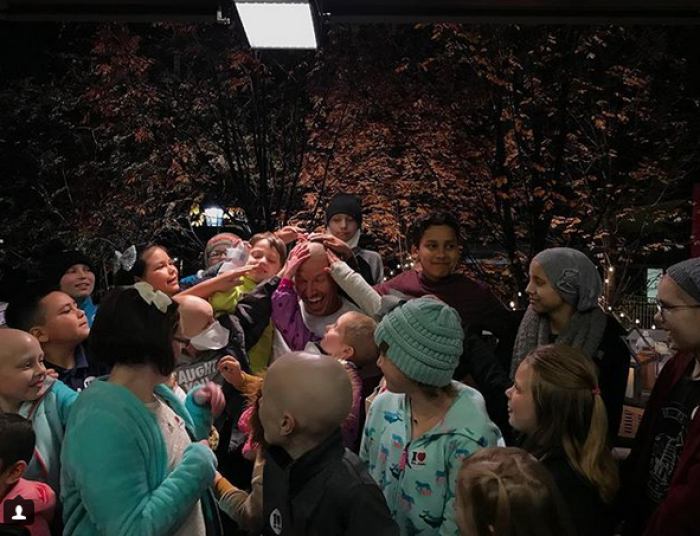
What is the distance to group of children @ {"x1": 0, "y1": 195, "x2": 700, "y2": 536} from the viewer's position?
2.33m

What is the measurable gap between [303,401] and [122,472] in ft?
2.09

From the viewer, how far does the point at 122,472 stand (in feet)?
7.59

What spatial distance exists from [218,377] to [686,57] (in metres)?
11.2

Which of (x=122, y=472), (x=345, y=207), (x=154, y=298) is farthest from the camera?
(x=345, y=207)

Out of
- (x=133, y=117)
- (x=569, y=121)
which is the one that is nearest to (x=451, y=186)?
(x=569, y=121)

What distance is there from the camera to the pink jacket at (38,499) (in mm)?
2943

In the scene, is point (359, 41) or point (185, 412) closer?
point (185, 412)

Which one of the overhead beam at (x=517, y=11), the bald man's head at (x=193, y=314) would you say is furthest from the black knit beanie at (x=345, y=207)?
the bald man's head at (x=193, y=314)

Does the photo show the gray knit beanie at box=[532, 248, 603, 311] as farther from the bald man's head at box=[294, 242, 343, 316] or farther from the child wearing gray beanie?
the bald man's head at box=[294, 242, 343, 316]

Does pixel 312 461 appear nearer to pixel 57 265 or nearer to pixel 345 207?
pixel 57 265

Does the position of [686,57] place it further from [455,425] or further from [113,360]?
[113,360]

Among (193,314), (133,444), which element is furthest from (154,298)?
(193,314)

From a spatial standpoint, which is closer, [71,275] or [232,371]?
[232,371]

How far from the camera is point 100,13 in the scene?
Answer: 4.16m
